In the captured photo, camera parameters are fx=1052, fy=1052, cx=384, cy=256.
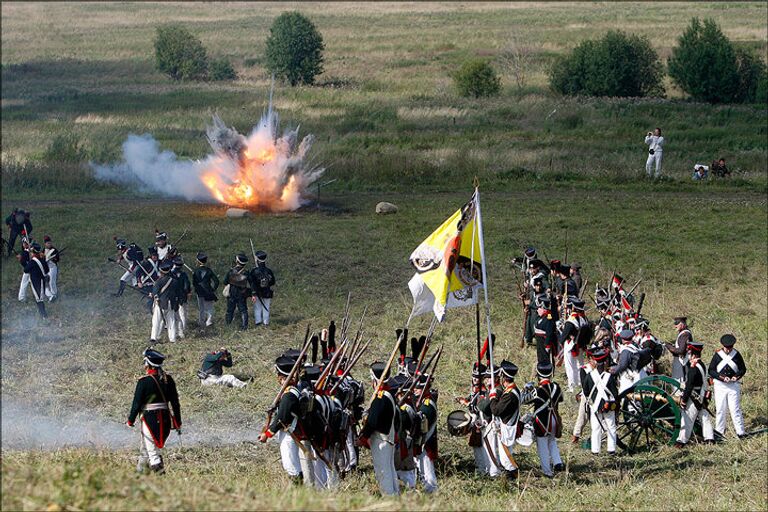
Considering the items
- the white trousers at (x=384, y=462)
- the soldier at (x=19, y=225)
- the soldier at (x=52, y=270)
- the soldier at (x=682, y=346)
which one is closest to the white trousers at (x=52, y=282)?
the soldier at (x=52, y=270)

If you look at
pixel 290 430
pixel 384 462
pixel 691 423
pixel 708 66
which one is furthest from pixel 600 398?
pixel 708 66

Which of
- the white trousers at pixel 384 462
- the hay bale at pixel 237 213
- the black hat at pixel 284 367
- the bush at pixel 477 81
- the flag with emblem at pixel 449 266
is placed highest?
the bush at pixel 477 81

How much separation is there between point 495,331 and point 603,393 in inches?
275

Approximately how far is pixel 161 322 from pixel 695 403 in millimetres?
11287

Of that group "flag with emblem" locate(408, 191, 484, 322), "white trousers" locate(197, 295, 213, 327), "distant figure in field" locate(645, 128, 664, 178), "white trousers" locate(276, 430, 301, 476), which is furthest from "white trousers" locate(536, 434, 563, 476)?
"distant figure in field" locate(645, 128, 664, 178)

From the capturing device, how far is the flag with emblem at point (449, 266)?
1508 centimetres

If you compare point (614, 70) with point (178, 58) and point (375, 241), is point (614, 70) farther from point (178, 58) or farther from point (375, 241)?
point (375, 241)

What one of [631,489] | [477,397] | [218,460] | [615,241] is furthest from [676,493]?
[615,241]

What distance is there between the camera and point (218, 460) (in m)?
15.5

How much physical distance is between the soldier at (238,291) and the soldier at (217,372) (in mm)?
3606

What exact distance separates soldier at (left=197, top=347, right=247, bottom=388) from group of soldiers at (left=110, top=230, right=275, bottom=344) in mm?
2892

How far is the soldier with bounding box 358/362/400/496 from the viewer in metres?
13.9

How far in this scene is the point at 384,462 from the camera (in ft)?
46.3

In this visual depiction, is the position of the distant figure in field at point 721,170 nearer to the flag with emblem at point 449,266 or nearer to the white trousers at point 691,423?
the white trousers at point 691,423
